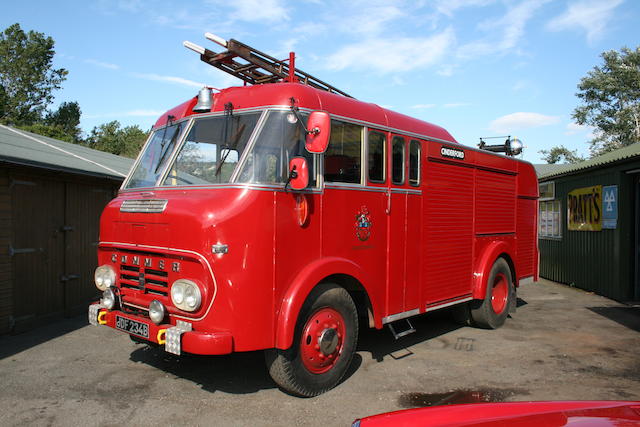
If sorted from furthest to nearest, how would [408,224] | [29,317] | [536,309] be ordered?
[536,309], [29,317], [408,224]

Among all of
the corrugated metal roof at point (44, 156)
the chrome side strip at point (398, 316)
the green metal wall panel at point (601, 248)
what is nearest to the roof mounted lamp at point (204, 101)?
the chrome side strip at point (398, 316)

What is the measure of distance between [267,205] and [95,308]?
7.18 feet

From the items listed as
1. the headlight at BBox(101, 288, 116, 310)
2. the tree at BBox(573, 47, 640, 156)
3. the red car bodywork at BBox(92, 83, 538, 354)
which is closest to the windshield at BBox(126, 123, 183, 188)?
the red car bodywork at BBox(92, 83, 538, 354)

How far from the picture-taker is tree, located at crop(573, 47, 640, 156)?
122 feet

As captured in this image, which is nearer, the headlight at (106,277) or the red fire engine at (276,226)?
the red fire engine at (276,226)

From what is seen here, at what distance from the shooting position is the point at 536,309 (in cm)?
936

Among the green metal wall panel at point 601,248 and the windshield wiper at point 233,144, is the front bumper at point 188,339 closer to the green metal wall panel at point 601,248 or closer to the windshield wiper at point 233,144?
the windshield wiper at point 233,144

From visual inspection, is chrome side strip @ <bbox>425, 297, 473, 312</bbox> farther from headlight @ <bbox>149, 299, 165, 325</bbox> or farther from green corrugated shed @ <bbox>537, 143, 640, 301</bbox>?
green corrugated shed @ <bbox>537, 143, 640, 301</bbox>

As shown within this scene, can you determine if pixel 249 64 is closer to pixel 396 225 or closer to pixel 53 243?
pixel 396 225

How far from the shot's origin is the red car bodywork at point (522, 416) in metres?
2.22

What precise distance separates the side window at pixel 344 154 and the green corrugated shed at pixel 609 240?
6.88 meters

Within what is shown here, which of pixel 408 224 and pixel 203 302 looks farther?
pixel 408 224

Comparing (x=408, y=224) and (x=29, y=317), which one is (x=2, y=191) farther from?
(x=408, y=224)

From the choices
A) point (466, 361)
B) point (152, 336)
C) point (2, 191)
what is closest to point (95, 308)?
point (152, 336)
